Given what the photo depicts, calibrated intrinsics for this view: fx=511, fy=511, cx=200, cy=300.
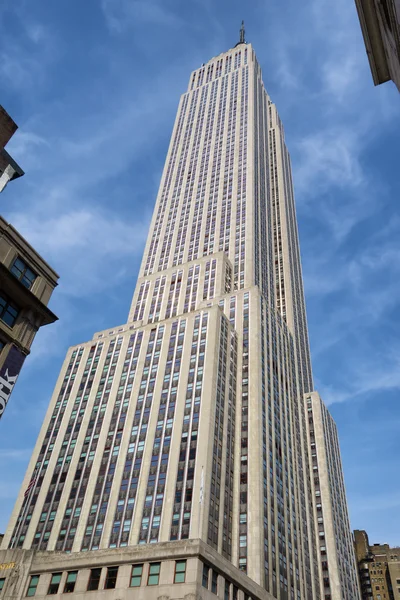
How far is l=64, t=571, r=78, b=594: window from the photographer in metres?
63.7

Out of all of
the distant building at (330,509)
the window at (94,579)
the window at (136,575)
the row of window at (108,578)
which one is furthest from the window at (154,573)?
the distant building at (330,509)

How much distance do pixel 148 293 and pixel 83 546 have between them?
69.0 m

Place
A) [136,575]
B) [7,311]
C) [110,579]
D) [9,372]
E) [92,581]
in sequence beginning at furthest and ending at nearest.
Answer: [92,581] < [110,579] < [136,575] < [7,311] < [9,372]

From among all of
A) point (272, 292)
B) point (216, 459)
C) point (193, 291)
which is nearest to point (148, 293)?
point (193, 291)

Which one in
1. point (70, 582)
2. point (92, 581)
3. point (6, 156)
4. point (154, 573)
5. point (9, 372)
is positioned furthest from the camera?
point (70, 582)

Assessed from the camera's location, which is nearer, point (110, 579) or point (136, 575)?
point (136, 575)

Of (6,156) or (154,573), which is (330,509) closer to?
(154,573)

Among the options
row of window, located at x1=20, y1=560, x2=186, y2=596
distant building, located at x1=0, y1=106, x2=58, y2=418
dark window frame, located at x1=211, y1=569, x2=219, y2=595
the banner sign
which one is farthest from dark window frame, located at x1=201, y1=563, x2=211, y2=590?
distant building, located at x1=0, y1=106, x2=58, y2=418

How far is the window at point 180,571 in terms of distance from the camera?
199 ft

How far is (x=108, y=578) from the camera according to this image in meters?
63.3

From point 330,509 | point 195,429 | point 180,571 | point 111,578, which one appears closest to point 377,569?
point 330,509

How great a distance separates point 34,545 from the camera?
85.9 metres

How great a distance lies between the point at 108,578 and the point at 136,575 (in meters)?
3.72

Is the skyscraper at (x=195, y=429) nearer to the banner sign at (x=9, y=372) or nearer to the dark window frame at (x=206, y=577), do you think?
the dark window frame at (x=206, y=577)
